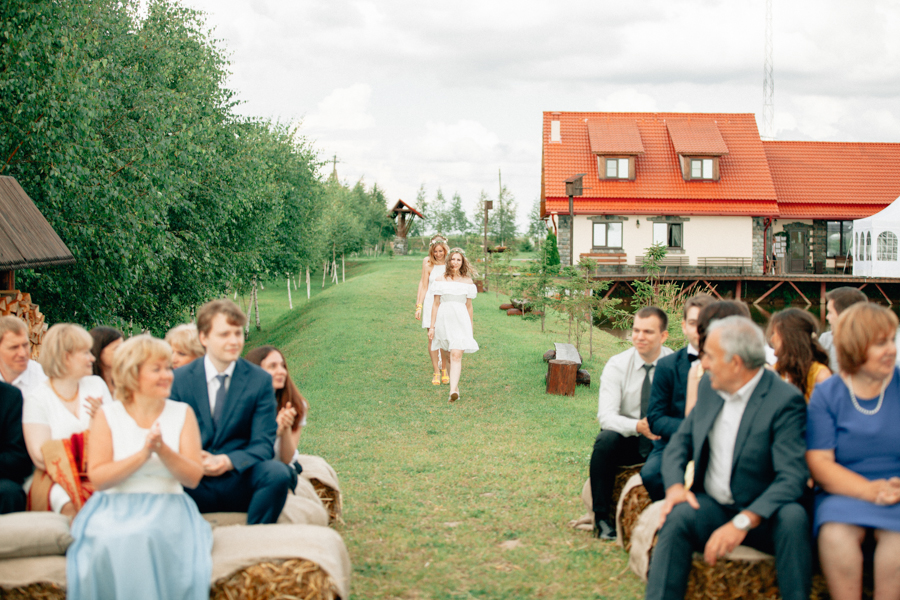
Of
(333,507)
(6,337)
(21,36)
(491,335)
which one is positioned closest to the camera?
(6,337)

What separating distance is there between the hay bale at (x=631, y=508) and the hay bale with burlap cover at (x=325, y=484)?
1.94 m

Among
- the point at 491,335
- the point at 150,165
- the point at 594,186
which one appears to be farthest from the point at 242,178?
the point at 594,186

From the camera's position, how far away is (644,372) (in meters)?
5.29

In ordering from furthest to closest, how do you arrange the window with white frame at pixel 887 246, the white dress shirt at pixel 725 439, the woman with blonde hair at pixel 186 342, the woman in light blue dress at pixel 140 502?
the window with white frame at pixel 887 246 → the woman with blonde hair at pixel 186 342 → the white dress shirt at pixel 725 439 → the woman in light blue dress at pixel 140 502

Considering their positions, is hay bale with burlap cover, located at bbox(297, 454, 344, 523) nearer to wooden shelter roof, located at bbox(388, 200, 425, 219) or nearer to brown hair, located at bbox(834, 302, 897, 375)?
brown hair, located at bbox(834, 302, 897, 375)

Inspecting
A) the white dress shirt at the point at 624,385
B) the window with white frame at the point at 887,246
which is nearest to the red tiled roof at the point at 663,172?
the window with white frame at the point at 887,246

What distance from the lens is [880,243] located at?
109 feet

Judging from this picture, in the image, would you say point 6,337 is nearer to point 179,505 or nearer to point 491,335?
point 179,505

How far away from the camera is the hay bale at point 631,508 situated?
462cm

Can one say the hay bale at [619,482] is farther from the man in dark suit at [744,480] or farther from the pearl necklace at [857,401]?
the pearl necklace at [857,401]

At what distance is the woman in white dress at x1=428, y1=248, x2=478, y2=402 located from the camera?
10055mm

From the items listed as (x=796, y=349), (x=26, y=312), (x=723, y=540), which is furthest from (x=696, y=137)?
(x=723, y=540)

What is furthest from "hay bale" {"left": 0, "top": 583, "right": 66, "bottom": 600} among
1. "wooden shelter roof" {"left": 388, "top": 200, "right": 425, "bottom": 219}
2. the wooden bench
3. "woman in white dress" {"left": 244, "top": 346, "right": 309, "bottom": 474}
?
"wooden shelter roof" {"left": 388, "top": 200, "right": 425, "bottom": 219}

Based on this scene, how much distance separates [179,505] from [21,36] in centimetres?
882
